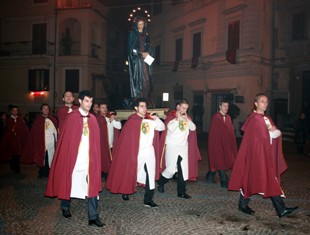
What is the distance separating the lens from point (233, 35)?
22.2m

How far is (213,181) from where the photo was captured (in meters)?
8.50

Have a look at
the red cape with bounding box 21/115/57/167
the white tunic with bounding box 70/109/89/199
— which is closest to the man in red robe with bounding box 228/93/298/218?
the white tunic with bounding box 70/109/89/199

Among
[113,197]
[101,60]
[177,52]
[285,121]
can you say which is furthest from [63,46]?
[113,197]

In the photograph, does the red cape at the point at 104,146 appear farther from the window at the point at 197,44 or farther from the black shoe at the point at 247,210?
the window at the point at 197,44

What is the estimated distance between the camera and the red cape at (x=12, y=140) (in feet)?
31.0

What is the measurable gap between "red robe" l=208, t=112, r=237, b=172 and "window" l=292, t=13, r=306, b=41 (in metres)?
15.8

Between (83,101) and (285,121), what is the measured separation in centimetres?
1726

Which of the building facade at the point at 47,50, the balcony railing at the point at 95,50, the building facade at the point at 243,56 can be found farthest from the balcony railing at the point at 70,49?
the building facade at the point at 243,56

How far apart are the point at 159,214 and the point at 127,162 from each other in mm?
1072

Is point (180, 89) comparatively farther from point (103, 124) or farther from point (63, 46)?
point (103, 124)

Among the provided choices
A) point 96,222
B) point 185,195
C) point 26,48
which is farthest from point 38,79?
point 96,222

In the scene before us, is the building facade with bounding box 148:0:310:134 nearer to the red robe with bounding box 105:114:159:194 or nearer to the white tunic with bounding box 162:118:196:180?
the white tunic with bounding box 162:118:196:180

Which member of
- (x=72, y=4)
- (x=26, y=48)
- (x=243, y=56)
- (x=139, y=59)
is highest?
(x=72, y=4)

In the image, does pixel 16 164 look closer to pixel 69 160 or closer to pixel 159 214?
pixel 69 160
